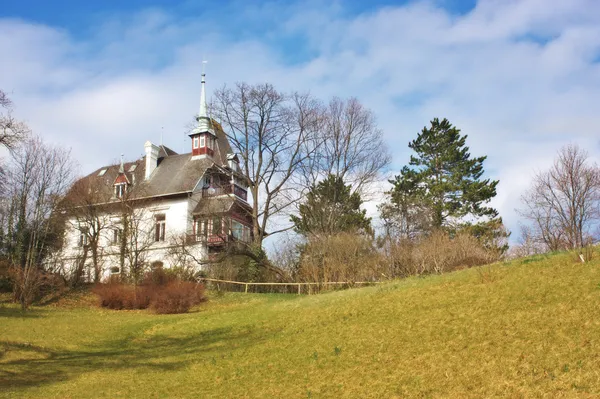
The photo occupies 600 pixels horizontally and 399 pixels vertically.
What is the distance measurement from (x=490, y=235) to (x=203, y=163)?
21.7 meters

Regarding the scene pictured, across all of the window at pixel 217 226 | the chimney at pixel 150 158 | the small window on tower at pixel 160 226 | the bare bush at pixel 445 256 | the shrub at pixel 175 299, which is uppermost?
the chimney at pixel 150 158

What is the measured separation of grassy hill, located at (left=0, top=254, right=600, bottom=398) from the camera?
35.9 ft

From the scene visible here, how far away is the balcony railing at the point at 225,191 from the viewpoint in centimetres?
4285

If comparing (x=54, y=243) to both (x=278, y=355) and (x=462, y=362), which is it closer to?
(x=278, y=355)

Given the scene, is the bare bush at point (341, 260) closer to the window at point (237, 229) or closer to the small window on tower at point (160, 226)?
the window at point (237, 229)

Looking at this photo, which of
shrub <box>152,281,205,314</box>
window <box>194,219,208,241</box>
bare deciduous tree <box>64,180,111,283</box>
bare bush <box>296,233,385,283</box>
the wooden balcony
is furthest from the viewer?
window <box>194,219,208,241</box>

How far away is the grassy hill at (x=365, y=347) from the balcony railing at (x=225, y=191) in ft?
64.5

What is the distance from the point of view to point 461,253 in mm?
31953

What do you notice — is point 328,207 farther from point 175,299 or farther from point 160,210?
point 175,299

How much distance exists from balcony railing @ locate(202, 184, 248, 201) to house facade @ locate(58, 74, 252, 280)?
0.07 m

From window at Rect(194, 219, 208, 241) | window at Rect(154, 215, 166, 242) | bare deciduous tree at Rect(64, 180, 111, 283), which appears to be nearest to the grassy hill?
bare deciduous tree at Rect(64, 180, 111, 283)

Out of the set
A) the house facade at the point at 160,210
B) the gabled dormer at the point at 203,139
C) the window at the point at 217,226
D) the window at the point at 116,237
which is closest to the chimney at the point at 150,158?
the house facade at the point at 160,210

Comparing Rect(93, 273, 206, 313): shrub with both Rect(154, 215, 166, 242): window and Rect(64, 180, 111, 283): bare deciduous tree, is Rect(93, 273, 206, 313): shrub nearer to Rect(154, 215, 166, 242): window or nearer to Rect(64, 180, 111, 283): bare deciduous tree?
Rect(64, 180, 111, 283): bare deciduous tree

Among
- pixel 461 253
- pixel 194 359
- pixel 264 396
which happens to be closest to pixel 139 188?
pixel 461 253
